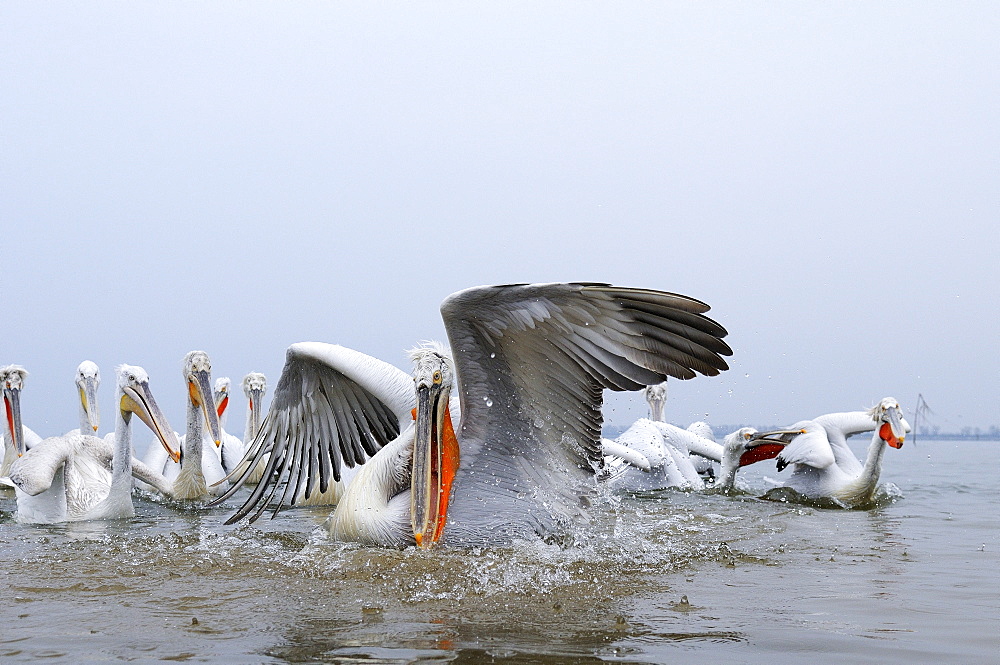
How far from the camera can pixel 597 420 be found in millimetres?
4738

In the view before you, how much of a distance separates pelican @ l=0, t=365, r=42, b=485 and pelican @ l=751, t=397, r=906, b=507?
24.7 feet

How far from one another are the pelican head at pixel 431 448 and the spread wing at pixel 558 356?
104mm

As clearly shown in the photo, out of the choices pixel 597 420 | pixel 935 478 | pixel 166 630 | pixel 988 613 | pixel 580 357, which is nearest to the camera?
pixel 166 630

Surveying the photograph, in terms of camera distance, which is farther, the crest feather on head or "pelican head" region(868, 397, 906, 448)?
"pelican head" region(868, 397, 906, 448)

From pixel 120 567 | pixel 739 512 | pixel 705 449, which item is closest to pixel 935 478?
pixel 705 449

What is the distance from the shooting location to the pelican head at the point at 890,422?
27.0ft

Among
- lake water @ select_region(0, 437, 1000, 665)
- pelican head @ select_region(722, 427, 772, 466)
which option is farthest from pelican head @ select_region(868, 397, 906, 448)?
lake water @ select_region(0, 437, 1000, 665)

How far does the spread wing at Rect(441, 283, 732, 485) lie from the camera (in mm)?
4230

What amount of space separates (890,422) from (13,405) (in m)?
8.63

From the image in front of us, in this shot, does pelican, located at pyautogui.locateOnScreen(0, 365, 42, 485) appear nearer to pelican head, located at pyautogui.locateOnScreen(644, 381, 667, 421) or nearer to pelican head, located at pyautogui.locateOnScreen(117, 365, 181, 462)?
pelican head, located at pyautogui.locateOnScreen(117, 365, 181, 462)

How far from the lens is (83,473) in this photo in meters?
7.30

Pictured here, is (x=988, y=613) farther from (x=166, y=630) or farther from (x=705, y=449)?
(x=705, y=449)

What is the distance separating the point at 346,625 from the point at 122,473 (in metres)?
4.18

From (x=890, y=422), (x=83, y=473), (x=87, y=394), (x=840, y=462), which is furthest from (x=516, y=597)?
(x=87, y=394)
